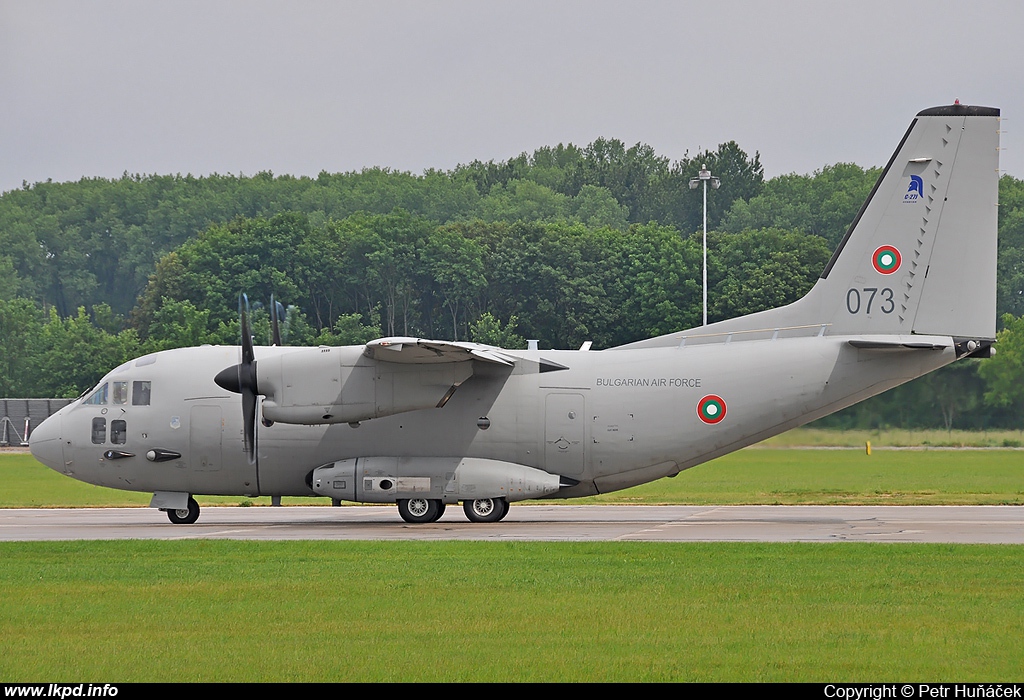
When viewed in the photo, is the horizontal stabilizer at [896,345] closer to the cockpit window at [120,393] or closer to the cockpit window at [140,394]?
the cockpit window at [140,394]

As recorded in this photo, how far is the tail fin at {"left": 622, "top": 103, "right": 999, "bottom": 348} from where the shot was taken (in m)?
25.7

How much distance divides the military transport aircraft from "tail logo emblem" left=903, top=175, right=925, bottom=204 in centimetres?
3

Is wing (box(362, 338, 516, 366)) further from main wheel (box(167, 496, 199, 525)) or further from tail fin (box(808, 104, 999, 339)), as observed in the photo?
tail fin (box(808, 104, 999, 339))

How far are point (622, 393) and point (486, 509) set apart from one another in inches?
155

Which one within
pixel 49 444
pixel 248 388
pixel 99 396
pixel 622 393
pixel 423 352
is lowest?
pixel 49 444

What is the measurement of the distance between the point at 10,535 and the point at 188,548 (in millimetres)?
5384

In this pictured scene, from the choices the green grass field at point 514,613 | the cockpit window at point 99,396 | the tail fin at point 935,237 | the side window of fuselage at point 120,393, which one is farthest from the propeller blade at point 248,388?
the tail fin at point 935,237

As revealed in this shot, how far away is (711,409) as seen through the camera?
25938 millimetres

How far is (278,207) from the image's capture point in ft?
426

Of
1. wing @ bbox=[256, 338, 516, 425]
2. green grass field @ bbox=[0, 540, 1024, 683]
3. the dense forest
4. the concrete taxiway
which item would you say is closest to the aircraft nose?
the concrete taxiway

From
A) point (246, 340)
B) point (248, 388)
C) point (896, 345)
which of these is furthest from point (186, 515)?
point (896, 345)

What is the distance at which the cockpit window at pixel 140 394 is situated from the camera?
26.6 m

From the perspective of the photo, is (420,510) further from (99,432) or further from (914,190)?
(914,190)

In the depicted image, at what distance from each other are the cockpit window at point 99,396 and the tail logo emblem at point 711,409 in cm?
1301
